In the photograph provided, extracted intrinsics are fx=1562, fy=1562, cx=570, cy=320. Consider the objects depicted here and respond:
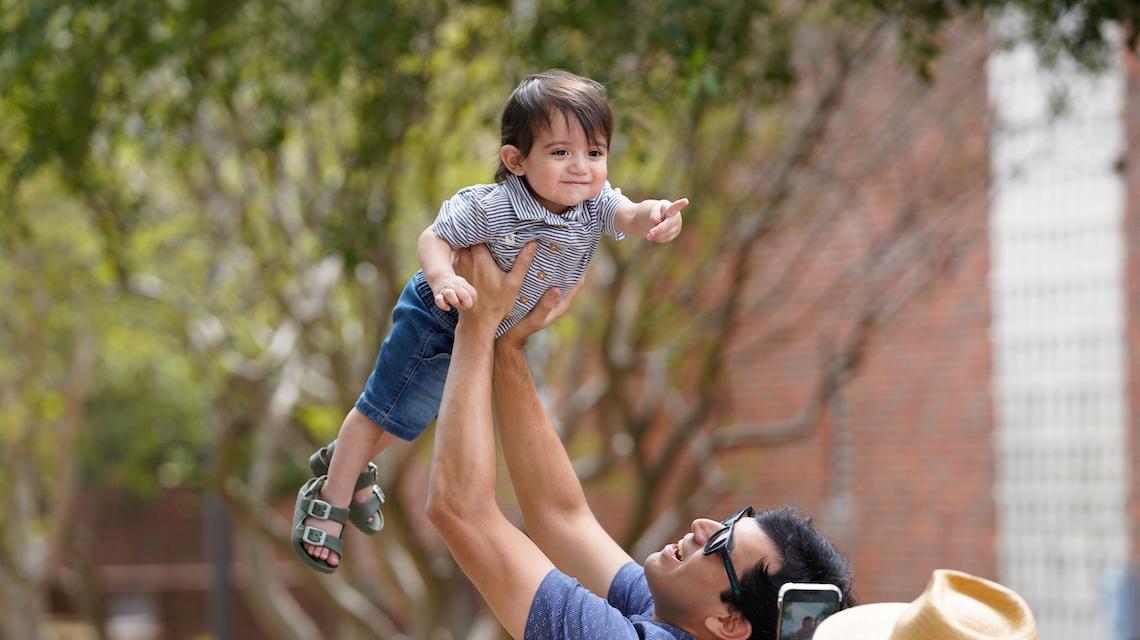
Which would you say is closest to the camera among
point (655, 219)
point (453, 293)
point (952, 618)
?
point (952, 618)

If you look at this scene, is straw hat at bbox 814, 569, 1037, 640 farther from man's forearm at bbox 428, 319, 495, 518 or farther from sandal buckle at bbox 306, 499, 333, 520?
sandal buckle at bbox 306, 499, 333, 520

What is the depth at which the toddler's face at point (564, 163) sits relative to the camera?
10.5ft

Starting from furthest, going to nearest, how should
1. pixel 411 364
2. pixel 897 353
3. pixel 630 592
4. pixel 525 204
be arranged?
pixel 897 353 < pixel 630 592 < pixel 411 364 < pixel 525 204

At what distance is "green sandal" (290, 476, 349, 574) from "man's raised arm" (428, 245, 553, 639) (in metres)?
0.36

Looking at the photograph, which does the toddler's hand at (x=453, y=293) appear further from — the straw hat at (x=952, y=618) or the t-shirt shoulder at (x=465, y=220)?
the straw hat at (x=952, y=618)

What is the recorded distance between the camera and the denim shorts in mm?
3518

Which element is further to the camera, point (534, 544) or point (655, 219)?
point (534, 544)

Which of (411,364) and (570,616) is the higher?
(411,364)

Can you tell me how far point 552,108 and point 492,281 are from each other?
1.37 feet

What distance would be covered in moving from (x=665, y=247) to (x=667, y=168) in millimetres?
886

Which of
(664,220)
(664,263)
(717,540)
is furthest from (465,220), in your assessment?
(664,263)

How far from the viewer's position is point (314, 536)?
3557 mm

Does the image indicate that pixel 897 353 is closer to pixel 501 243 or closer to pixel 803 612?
pixel 501 243

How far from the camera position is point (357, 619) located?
11109 mm
